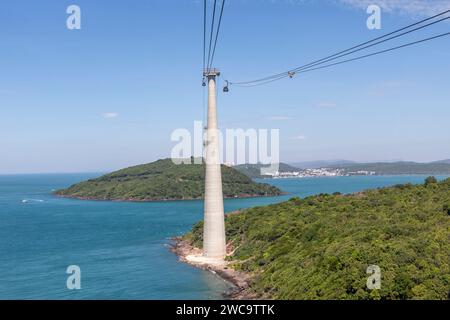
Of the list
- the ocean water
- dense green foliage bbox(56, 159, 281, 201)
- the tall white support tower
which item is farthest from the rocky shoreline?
dense green foliage bbox(56, 159, 281, 201)

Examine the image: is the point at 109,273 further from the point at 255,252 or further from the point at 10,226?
the point at 10,226

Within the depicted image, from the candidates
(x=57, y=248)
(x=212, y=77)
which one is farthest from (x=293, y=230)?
(x=57, y=248)

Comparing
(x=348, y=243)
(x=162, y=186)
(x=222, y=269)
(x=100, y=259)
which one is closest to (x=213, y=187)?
(x=222, y=269)

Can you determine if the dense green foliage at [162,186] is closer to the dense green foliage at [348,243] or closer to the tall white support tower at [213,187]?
the dense green foliage at [348,243]

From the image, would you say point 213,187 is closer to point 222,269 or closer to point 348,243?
point 222,269

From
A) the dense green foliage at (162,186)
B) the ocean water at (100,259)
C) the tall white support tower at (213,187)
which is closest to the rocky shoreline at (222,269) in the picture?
the ocean water at (100,259)
